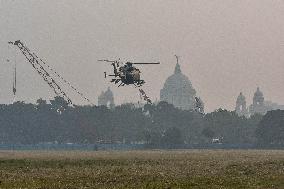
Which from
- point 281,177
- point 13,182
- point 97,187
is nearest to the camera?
point 97,187

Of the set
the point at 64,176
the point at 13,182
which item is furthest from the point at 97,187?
the point at 64,176

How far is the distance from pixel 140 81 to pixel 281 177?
1623 inches

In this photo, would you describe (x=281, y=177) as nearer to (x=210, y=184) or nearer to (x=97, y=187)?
(x=210, y=184)

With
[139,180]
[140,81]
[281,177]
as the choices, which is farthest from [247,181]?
[140,81]

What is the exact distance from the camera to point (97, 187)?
1800 inches

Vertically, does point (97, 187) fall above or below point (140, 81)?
below

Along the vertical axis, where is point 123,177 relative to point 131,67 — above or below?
below

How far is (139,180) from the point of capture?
51.8m

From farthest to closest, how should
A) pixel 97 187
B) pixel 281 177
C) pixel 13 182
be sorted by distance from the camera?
pixel 281 177 → pixel 13 182 → pixel 97 187

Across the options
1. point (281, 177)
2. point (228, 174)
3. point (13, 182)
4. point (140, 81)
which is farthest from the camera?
point (140, 81)

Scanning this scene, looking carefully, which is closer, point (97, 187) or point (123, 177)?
point (97, 187)

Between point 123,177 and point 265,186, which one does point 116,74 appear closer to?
point 123,177

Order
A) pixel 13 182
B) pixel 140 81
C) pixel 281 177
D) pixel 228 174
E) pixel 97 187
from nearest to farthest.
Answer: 1. pixel 97 187
2. pixel 13 182
3. pixel 281 177
4. pixel 228 174
5. pixel 140 81

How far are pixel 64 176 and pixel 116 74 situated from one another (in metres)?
39.0
